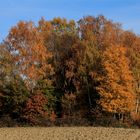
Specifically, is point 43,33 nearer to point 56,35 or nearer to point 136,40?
point 56,35

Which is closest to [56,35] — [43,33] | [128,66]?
[43,33]

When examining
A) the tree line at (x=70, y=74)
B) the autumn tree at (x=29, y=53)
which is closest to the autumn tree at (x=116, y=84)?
Result: the tree line at (x=70, y=74)

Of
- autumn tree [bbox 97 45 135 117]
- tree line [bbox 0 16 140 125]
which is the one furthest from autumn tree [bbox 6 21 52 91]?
autumn tree [bbox 97 45 135 117]

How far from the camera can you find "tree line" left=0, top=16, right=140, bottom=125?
5975cm

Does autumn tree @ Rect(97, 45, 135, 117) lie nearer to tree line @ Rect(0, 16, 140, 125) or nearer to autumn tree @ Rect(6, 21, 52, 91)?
tree line @ Rect(0, 16, 140, 125)

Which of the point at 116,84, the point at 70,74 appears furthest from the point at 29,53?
the point at 116,84

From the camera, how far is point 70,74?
212 ft

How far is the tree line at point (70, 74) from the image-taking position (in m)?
59.8

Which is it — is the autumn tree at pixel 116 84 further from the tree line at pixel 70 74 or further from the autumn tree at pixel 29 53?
the autumn tree at pixel 29 53

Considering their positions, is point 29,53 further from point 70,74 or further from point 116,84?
point 116,84

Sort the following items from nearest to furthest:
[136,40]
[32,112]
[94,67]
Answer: [32,112], [94,67], [136,40]

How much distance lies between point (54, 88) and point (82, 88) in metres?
3.89

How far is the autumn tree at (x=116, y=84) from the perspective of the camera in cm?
5880

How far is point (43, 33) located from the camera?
69125mm
